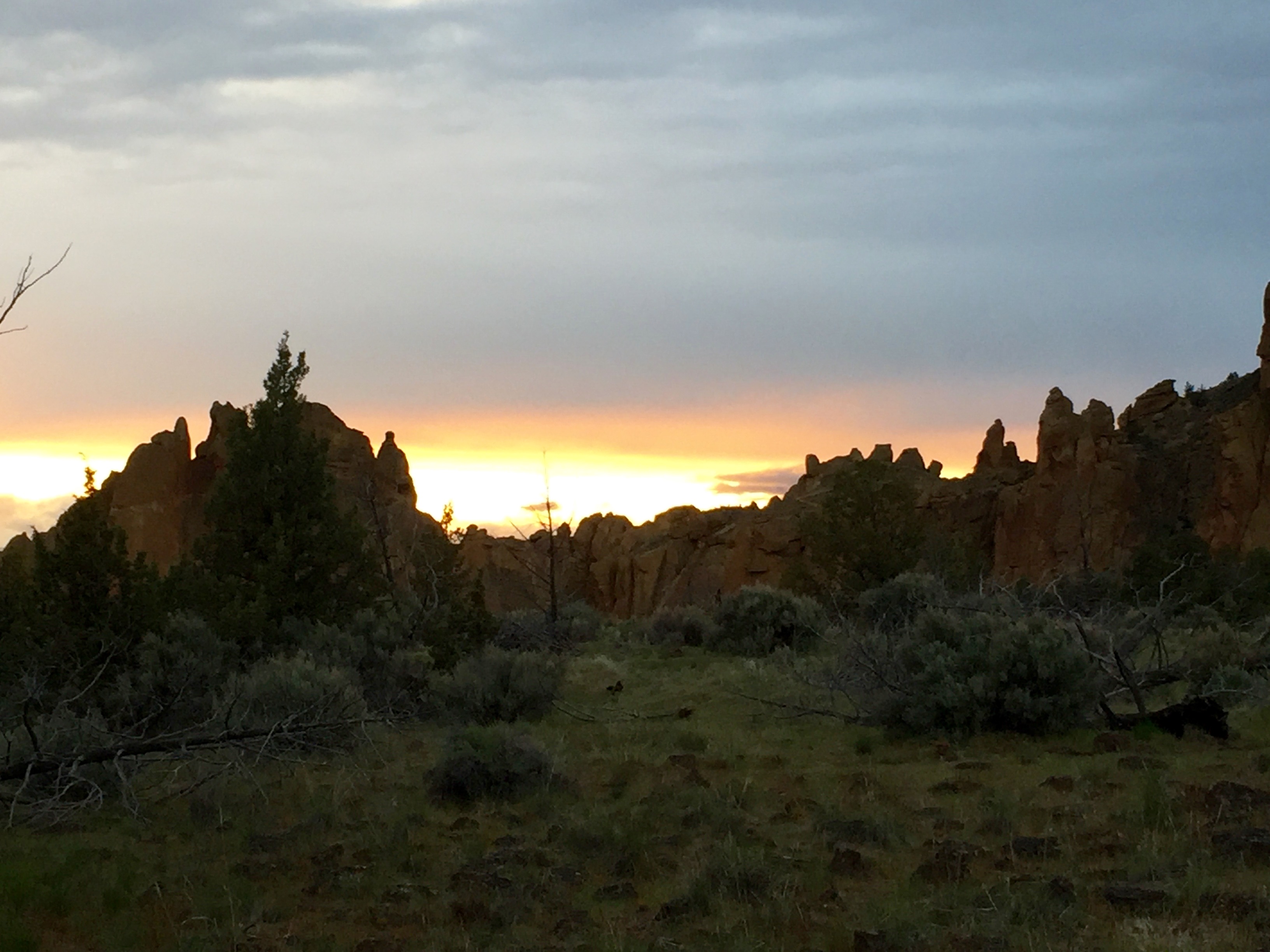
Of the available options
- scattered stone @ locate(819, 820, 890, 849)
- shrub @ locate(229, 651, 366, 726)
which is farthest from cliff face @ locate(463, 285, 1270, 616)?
scattered stone @ locate(819, 820, 890, 849)

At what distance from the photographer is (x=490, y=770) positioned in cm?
1000

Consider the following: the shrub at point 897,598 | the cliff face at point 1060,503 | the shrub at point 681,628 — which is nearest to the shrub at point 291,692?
the shrub at point 897,598

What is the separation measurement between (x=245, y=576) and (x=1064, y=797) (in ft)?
43.6

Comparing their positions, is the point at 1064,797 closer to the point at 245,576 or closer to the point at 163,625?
the point at 163,625

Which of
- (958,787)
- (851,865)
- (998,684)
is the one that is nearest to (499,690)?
(998,684)

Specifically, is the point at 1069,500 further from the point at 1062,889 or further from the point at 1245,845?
the point at 1062,889

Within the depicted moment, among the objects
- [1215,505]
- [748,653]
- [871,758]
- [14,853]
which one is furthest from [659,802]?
[1215,505]

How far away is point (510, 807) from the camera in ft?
31.5

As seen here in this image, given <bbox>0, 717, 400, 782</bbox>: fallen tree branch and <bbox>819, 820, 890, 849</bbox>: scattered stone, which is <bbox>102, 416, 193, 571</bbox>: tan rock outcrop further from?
<bbox>819, 820, 890, 849</bbox>: scattered stone

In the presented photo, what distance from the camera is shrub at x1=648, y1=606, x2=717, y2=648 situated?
82.9 ft

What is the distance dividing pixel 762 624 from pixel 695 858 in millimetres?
15548

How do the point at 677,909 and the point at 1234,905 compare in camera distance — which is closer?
the point at 1234,905

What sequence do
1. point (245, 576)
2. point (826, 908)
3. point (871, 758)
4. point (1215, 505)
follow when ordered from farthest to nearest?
point (1215, 505)
point (245, 576)
point (871, 758)
point (826, 908)

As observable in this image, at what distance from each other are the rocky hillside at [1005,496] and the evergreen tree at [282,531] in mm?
32294
